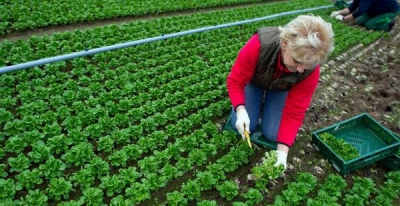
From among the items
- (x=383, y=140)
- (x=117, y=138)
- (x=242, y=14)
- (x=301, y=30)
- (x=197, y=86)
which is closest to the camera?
(x=301, y=30)

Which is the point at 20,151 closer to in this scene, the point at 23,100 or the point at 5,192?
the point at 5,192

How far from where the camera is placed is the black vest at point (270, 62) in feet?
12.0

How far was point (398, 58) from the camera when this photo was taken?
8.17m

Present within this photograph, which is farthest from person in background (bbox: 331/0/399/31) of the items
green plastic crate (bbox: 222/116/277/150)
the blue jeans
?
green plastic crate (bbox: 222/116/277/150)

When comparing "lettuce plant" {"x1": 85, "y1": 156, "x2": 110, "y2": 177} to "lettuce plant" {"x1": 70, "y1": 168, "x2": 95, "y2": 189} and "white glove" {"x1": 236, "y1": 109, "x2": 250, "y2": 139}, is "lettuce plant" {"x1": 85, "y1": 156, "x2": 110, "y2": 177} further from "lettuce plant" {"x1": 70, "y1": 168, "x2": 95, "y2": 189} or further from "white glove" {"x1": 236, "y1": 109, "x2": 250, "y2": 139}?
"white glove" {"x1": 236, "y1": 109, "x2": 250, "y2": 139}

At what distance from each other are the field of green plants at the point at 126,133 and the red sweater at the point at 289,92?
2.02ft

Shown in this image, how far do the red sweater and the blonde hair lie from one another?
0.62 metres

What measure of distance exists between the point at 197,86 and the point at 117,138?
176 centimetres

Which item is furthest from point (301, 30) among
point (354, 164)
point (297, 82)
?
point (354, 164)

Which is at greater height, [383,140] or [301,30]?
[301,30]

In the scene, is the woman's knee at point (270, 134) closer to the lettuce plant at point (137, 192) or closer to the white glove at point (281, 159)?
the white glove at point (281, 159)

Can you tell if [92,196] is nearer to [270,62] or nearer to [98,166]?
[98,166]

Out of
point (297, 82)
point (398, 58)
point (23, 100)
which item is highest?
point (297, 82)

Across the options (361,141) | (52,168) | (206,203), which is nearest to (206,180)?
(206,203)
